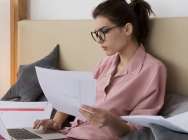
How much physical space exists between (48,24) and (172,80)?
110cm

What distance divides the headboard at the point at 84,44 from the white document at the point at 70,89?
1.16ft

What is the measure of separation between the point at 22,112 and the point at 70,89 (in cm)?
66

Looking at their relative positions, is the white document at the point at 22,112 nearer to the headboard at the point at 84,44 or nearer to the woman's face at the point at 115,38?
the headboard at the point at 84,44

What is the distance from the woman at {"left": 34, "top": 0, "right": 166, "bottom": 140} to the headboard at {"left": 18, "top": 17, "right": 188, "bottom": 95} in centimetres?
6

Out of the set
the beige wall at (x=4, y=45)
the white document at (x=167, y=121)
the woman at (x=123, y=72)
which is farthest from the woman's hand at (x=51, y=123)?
the beige wall at (x=4, y=45)

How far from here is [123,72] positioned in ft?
5.16

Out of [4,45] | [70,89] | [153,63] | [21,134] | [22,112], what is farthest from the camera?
[4,45]

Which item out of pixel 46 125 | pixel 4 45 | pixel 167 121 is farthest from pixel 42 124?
pixel 4 45

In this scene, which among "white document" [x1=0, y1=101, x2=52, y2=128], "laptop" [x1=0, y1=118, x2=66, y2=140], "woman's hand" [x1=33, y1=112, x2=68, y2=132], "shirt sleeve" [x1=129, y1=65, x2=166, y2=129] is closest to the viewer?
"shirt sleeve" [x1=129, y1=65, x2=166, y2=129]

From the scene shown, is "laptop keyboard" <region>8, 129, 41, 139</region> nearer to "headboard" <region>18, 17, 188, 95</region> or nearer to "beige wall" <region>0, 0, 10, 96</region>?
"headboard" <region>18, 17, 188, 95</region>

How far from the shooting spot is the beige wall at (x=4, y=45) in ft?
9.74

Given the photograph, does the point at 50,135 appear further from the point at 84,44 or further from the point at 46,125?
the point at 84,44

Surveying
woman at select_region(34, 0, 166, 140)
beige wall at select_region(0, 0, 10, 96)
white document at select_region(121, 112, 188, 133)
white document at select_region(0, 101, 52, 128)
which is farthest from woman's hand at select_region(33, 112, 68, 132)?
beige wall at select_region(0, 0, 10, 96)

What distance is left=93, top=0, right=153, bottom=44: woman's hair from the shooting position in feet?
5.22
